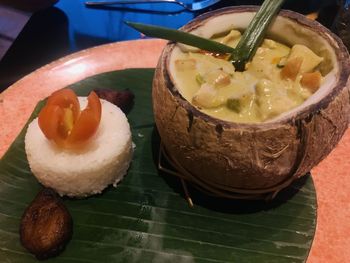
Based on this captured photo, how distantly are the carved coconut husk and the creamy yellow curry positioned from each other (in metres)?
0.05

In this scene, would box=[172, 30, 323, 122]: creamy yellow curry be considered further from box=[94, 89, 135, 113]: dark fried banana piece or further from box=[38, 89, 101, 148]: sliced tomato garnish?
box=[94, 89, 135, 113]: dark fried banana piece

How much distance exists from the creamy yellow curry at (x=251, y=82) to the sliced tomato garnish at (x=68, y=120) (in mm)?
382

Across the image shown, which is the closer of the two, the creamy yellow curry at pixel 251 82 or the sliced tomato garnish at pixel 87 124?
the creamy yellow curry at pixel 251 82

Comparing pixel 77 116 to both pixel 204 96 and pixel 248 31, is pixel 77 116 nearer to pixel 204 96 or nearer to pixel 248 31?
pixel 204 96

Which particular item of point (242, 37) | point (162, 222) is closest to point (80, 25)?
point (242, 37)

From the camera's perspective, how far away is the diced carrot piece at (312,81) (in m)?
1.47

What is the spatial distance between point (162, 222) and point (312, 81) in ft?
2.45

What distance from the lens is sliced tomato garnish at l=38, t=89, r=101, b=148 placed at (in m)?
1.61

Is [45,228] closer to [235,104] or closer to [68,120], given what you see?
[68,120]

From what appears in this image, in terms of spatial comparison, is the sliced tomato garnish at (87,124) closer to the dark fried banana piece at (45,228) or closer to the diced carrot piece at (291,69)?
the dark fried banana piece at (45,228)

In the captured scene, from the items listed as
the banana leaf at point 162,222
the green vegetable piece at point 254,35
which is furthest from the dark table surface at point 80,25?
the green vegetable piece at point 254,35

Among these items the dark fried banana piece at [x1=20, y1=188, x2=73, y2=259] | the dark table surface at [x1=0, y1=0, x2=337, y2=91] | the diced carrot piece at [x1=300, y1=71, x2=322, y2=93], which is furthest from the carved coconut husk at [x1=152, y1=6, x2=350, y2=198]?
the dark table surface at [x1=0, y1=0, x2=337, y2=91]

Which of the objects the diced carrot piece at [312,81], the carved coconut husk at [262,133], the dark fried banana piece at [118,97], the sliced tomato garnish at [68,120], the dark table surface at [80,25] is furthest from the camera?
the dark table surface at [80,25]

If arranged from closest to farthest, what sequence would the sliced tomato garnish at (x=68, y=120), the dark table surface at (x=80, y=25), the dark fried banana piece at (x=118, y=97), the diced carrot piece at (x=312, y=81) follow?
1. the diced carrot piece at (x=312, y=81)
2. the sliced tomato garnish at (x=68, y=120)
3. the dark fried banana piece at (x=118, y=97)
4. the dark table surface at (x=80, y=25)
